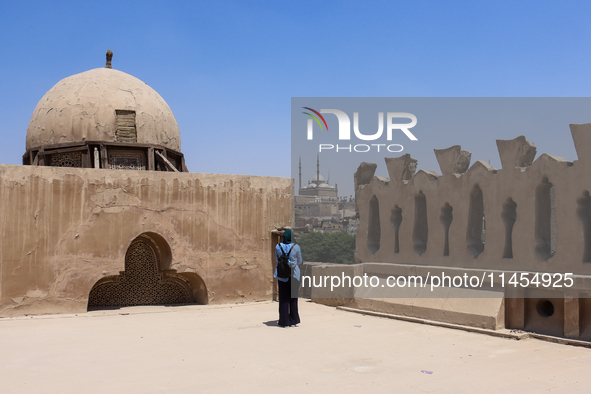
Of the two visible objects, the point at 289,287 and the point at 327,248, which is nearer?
the point at 289,287

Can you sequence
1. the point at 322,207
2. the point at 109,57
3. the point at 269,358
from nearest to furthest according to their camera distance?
the point at 269,358
the point at 109,57
the point at 322,207

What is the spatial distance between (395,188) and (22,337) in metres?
6.30

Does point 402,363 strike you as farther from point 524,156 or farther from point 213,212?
point 213,212

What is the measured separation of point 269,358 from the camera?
17.5 ft

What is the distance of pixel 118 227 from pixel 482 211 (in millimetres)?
6036

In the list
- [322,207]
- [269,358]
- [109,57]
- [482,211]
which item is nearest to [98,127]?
[109,57]

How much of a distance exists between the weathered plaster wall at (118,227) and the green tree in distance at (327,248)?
157 feet

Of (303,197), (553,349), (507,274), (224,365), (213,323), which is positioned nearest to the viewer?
(224,365)

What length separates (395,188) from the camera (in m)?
9.40

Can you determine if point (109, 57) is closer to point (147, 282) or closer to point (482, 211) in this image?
point (147, 282)

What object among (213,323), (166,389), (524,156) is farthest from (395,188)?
(166,389)

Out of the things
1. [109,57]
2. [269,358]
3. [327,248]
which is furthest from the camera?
[327,248]

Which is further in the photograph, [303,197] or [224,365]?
[303,197]

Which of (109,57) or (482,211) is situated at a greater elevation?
(109,57)
